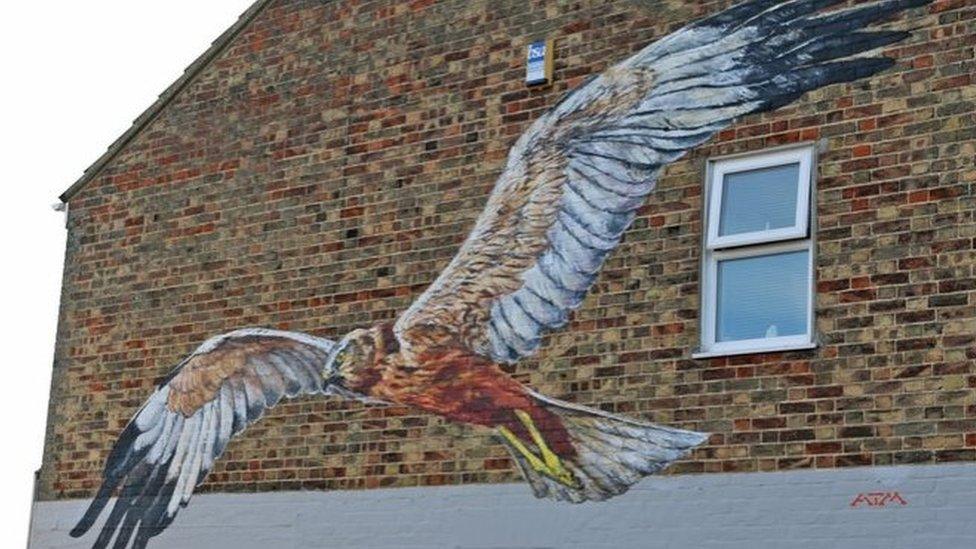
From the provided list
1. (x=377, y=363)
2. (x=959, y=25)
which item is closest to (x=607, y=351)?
(x=377, y=363)

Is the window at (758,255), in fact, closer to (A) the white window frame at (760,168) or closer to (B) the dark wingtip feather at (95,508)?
(A) the white window frame at (760,168)

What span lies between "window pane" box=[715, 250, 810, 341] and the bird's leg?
135 centimetres

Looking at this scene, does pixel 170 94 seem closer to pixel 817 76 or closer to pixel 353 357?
pixel 353 357

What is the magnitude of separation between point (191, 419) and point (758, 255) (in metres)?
4.99

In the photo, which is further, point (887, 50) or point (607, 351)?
point (607, 351)

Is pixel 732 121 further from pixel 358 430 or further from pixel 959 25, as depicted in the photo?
pixel 358 430

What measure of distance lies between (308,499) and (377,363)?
109 cm

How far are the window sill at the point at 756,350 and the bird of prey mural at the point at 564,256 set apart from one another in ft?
1.59

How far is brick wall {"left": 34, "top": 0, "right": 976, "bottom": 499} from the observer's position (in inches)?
432

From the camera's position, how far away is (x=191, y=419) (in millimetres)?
14523

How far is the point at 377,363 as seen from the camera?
44.2 ft

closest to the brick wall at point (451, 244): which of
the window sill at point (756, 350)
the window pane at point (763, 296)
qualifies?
the window sill at point (756, 350)
